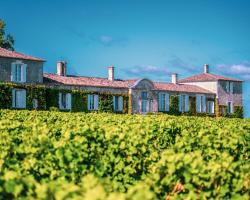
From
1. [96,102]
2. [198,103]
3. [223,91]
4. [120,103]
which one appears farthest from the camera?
[223,91]

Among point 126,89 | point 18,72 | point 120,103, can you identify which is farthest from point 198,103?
point 18,72

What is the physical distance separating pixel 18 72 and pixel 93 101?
26.0 feet

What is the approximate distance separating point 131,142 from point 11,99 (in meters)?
31.2

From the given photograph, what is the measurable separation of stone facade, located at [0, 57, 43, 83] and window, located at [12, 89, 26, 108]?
1255 mm

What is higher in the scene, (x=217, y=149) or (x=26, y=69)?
(x=26, y=69)

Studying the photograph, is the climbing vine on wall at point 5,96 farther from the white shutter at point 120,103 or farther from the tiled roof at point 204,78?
the tiled roof at point 204,78

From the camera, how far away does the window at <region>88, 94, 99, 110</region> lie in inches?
1786

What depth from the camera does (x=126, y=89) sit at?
159ft

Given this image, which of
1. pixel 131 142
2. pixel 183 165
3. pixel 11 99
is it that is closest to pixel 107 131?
pixel 131 142

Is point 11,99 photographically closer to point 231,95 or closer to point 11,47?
point 11,47

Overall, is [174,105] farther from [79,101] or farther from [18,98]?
[18,98]

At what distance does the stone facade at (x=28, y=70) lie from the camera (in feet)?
131

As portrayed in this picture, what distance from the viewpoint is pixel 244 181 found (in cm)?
690

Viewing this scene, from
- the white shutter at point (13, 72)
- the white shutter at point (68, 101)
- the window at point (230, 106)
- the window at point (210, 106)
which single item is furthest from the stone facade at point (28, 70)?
the window at point (230, 106)
